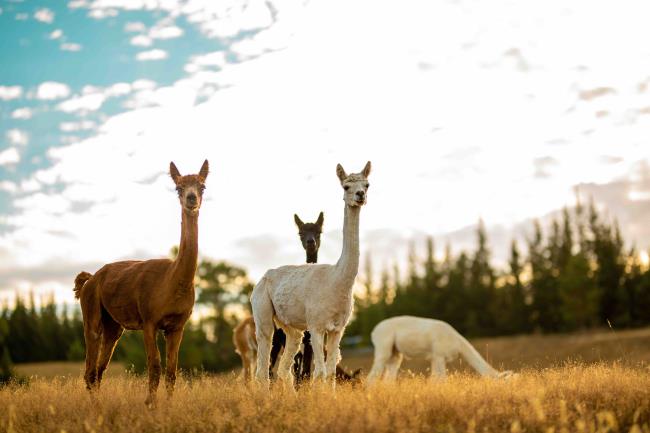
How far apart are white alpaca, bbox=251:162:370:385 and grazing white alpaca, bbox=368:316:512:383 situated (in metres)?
8.13

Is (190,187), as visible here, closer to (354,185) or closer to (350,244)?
(354,185)

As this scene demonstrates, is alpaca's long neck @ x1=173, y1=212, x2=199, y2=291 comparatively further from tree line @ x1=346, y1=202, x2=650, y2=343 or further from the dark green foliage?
tree line @ x1=346, y1=202, x2=650, y2=343

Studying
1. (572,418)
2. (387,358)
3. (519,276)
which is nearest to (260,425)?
(572,418)

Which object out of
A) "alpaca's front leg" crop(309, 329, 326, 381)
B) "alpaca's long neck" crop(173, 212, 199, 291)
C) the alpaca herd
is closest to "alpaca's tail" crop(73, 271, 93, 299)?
the alpaca herd

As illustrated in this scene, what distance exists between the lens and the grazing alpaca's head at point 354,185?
10.6 m

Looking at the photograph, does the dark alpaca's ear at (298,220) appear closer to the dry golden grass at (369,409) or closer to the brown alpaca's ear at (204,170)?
the brown alpaca's ear at (204,170)

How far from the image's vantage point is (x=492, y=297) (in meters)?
72.0

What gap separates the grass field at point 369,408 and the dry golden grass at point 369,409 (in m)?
0.01

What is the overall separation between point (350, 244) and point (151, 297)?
3.12 metres

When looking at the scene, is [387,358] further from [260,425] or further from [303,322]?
[260,425]

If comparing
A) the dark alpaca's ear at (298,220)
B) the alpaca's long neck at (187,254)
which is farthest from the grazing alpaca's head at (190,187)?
the dark alpaca's ear at (298,220)

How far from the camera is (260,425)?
8.55 meters

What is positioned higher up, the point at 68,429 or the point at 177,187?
the point at 177,187

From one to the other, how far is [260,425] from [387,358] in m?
13.2
